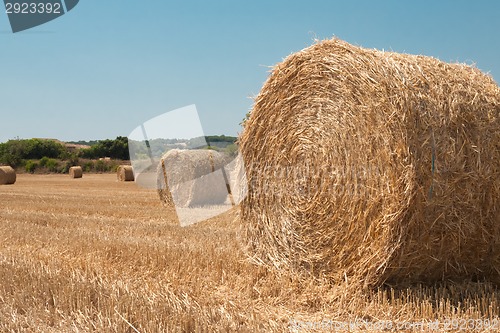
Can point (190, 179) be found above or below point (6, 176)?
below

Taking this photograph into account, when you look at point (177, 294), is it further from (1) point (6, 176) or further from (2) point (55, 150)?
(2) point (55, 150)

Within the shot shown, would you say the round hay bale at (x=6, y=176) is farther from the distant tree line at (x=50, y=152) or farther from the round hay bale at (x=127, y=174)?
the distant tree line at (x=50, y=152)

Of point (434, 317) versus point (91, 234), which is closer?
point (434, 317)

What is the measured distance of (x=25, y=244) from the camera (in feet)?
22.2

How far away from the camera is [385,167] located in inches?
173

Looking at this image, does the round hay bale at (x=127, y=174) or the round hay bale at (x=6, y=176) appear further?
the round hay bale at (x=127, y=174)

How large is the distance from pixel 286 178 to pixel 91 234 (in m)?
3.17

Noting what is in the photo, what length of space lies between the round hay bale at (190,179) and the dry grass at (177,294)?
5501mm

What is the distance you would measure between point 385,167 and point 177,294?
1971mm

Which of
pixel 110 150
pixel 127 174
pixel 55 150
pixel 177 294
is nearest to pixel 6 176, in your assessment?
pixel 127 174

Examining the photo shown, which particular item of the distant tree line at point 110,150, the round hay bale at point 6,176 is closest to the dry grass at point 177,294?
the round hay bale at point 6,176

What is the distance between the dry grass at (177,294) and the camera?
12.0 ft

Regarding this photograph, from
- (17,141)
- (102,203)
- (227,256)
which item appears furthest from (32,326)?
(17,141)

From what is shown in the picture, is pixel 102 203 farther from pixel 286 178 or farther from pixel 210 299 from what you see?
pixel 210 299
